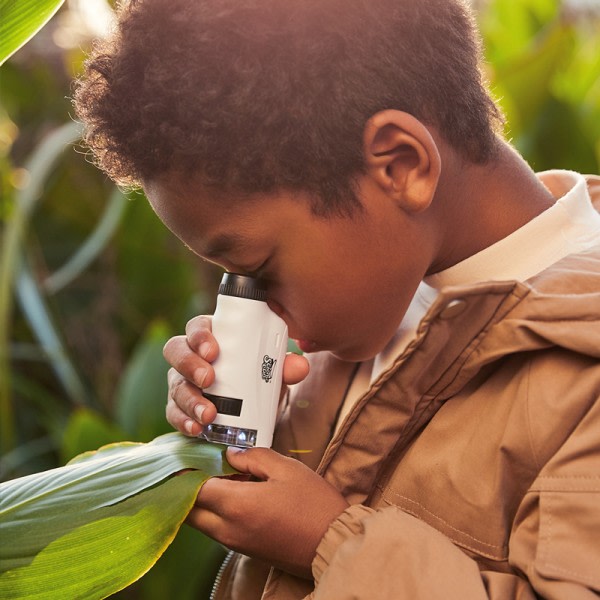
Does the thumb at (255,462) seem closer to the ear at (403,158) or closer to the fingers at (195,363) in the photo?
the fingers at (195,363)

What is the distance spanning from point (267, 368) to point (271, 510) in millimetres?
129

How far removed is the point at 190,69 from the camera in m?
0.82

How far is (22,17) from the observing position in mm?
788

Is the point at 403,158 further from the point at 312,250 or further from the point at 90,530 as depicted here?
the point at 90,530

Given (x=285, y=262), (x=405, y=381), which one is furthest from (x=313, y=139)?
(x=405, y=381)

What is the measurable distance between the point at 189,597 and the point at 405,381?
2.71 feet

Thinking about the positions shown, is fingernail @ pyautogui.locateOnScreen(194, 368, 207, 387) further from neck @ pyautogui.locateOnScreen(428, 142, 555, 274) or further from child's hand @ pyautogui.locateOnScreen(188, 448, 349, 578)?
neck @ pyautogui.locateOnScreen(428, 142, 555, 274)

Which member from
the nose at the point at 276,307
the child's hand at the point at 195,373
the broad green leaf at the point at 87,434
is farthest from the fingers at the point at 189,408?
the broad green leaf at the point at 87,434

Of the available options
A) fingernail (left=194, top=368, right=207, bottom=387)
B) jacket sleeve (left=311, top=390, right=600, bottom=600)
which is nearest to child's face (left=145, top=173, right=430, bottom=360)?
fingernail (left=194, top=368, right=207, bottom=387)

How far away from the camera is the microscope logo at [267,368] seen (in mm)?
846

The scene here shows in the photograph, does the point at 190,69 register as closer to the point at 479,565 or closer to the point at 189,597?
the point at 479,565

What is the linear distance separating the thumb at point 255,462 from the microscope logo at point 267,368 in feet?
0.22

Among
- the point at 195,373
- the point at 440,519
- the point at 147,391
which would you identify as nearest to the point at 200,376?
the point at 195,373

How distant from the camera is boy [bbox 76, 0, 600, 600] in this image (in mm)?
770
